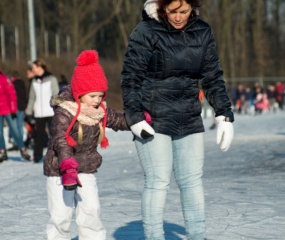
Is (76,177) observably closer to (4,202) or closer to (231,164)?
(4,202)

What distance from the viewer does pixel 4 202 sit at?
8.57 m

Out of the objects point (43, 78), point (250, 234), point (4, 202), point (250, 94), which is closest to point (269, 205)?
point (250, 234)

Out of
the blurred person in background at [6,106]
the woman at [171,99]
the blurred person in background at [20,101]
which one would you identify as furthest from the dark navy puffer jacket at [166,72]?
the blurred person in background at [20,101]

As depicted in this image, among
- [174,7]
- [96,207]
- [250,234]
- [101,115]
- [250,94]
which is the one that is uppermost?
[174,7]

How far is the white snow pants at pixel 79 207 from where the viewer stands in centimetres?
531

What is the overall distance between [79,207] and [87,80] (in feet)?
2.27

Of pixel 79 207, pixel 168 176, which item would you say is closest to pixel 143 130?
pixel 168 176

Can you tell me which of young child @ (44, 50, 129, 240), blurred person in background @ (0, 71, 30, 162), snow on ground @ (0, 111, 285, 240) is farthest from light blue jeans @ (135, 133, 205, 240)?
blurred person in background @ (0, 71, 30, 162)

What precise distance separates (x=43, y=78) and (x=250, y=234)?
7.13 m

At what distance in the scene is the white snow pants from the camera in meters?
5.31

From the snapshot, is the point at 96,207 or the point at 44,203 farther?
the point at 44,203

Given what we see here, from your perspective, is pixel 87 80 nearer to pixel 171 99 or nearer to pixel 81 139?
pixel 81 139

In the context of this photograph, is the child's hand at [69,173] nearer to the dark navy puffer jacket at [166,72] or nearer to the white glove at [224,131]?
the dark navy puffer jacket at [166,72]

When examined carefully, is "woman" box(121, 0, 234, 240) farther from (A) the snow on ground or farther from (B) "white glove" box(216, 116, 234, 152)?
(A) the snow on ground
